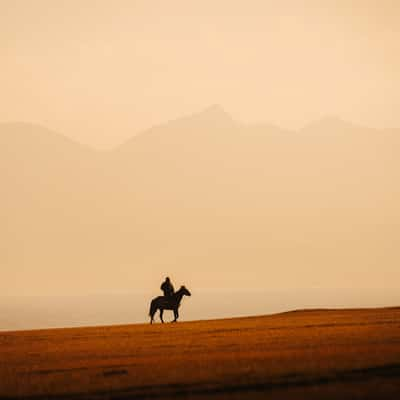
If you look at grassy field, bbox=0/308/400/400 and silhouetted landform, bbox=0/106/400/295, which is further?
silhouetted landform, bbox=0/106/400/295

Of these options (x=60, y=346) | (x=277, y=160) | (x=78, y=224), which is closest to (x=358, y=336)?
(x=60, y=346)

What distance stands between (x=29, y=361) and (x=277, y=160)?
49.4m

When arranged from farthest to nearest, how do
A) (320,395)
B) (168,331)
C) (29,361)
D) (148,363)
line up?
(168,331) < (29,361) < (148,363) < (320,395)

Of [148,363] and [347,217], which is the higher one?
[347,217]

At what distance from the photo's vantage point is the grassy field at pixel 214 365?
3441 millimetres

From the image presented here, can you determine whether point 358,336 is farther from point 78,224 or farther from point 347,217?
point 347,217

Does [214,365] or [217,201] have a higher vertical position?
[217,201]

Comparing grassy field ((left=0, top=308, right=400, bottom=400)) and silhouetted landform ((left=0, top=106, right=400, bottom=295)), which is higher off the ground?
silhouetted landform ((left=0, top=106, right=400, bottom=295))

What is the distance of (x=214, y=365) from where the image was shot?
4.39 metres

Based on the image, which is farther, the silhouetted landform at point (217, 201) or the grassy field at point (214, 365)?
the silhouetted landform at point (217, 201)

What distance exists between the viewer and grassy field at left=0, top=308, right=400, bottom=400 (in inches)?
135

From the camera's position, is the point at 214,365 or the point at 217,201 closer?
the point at 214,365

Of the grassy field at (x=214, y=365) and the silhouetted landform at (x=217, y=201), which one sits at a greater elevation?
the silhouetted landform at (x=217, y=201)

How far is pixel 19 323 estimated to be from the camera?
59.6 feet
